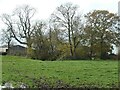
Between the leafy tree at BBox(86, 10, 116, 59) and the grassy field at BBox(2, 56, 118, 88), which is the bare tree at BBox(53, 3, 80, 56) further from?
the grassy field at BBox(2, 56, 118, 88)

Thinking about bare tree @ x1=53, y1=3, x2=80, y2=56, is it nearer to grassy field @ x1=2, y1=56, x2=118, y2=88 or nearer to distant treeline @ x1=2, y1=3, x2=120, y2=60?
distant treeline @ x1=2, y1=3, x2=120, y2=60

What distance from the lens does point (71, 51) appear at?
50531mm

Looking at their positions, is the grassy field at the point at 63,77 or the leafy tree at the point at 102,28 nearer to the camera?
the grassy field at the point at 63,77

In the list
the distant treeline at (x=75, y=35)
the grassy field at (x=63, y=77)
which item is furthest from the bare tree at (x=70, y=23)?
the grassy field at (x=63, y=77)

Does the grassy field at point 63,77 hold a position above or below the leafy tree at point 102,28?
below

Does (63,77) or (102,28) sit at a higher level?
(102,28)

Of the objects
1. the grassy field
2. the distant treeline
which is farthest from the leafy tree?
the grassy field

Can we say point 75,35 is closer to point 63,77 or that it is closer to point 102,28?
point 102,28

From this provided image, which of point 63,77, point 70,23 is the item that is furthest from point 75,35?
point 63,77

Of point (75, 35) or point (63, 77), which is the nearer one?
point (63, 77)

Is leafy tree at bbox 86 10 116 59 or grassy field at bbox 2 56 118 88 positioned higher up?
leafy tree at bbox 86 10 116 59

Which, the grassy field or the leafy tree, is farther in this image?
the leafy tree

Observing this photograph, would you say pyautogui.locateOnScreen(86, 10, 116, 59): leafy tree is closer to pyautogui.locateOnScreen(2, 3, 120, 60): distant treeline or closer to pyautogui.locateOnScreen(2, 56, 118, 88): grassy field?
pyautogui.locateOnScreen(2, 3, 120, 60): distant treeline

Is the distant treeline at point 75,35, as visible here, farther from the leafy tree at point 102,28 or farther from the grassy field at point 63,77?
the grassy field at point 63,77
